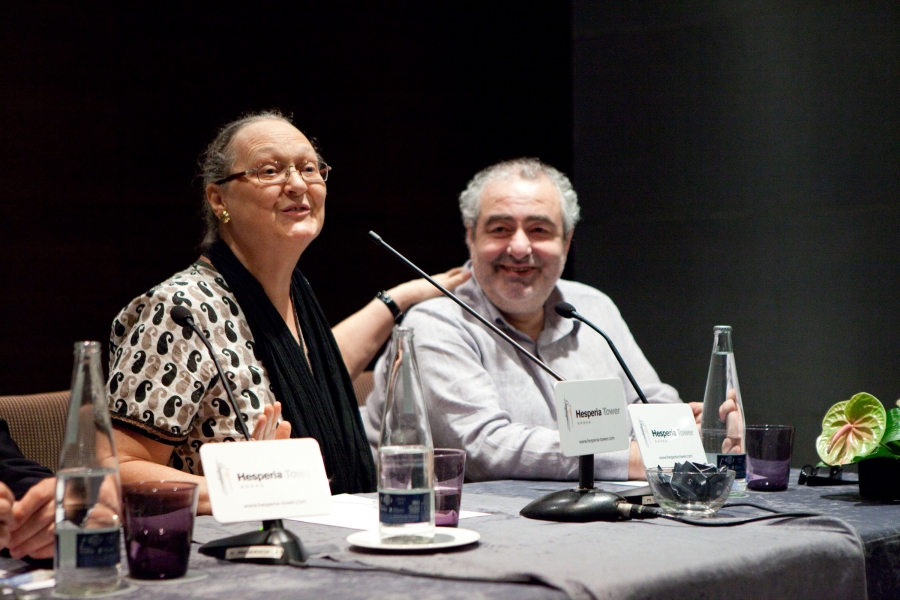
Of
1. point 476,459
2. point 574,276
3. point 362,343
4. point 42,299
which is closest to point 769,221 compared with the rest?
point 574,276

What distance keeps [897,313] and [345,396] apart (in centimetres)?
184

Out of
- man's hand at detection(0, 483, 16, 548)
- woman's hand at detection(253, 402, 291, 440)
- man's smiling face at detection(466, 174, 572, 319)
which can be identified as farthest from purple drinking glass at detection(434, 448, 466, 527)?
man's smiling face at detection(466, 174, 572, 319)

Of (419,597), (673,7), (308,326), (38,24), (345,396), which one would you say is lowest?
(419,597)

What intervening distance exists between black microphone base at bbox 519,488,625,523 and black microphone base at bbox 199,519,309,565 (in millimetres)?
393

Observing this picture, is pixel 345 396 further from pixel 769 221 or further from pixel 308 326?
pixel 769 221

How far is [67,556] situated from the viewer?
0.96m

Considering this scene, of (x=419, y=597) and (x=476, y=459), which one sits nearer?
(x=419, y=597)

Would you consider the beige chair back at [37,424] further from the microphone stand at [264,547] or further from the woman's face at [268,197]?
the microphone stand at [264,547]

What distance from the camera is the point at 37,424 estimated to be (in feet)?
6.64

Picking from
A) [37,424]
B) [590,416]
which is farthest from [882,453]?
[37,424]

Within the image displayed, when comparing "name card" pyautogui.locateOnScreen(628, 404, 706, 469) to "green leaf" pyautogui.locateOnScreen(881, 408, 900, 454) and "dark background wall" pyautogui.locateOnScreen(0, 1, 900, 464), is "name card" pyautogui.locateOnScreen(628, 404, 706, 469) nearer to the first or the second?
"green leaf" pyautogui.locateOnScreen(881, 408, 900, 454)

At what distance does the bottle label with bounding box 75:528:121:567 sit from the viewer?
37.9 inches

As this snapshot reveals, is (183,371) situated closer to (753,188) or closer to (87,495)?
(87,495)

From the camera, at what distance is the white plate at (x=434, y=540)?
3.66 ft
